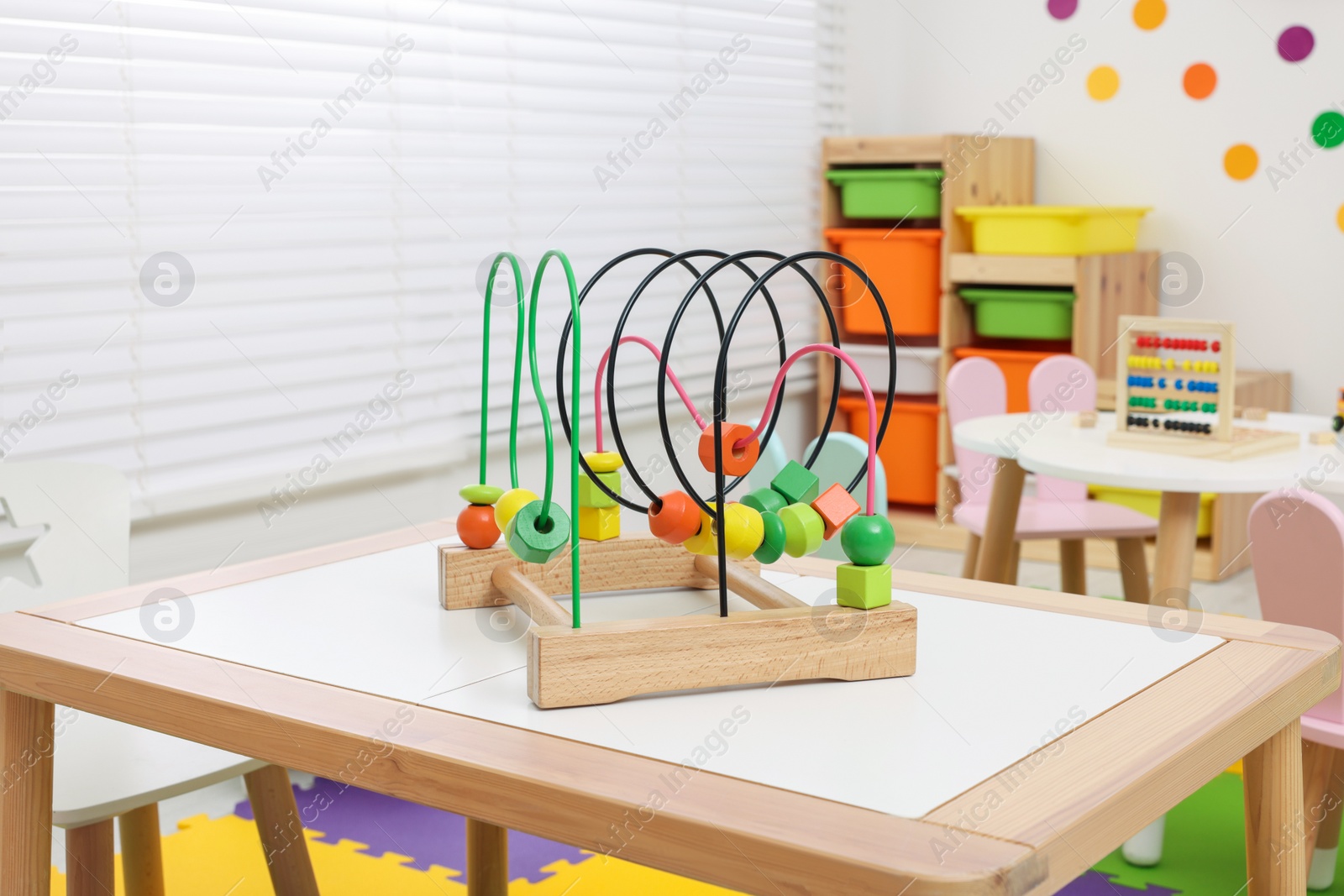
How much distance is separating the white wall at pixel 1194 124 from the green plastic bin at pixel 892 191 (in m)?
0.44

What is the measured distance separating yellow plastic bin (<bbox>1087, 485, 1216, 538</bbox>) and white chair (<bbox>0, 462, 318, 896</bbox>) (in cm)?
254

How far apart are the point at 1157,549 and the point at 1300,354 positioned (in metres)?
1.93

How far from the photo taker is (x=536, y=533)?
1.15m

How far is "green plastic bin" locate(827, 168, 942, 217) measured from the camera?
4.14m

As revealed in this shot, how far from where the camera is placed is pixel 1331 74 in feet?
12.5

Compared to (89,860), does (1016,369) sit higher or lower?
higher

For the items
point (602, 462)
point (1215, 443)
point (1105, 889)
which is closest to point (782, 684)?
point (602, 462)

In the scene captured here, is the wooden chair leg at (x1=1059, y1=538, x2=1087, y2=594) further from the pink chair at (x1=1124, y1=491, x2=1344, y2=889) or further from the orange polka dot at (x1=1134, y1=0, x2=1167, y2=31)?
the orange polka dot at (x1=1134, y1=0, x2=1167, y2=31)

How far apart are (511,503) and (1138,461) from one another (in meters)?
1.43

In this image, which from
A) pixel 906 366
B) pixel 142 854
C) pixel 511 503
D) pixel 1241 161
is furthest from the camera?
pixel 906 366

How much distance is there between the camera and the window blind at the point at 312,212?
2322 mm

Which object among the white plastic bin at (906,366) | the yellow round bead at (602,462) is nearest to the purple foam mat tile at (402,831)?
the yellow round bead at (602,462)

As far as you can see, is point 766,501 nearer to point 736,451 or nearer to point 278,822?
point 736,451

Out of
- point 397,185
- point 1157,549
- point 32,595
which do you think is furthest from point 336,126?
point 1157,549
